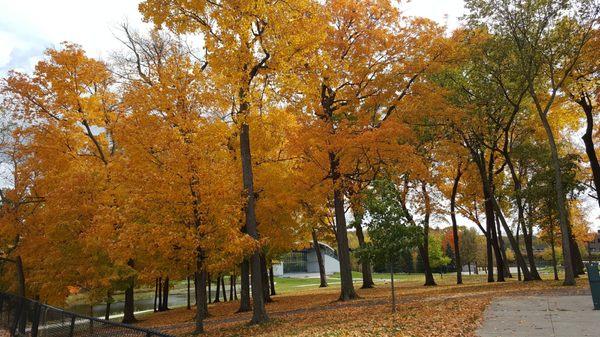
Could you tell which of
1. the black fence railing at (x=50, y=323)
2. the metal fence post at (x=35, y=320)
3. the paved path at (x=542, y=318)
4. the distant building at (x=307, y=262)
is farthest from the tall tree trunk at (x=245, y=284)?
the distant building at (x=307, y=262)

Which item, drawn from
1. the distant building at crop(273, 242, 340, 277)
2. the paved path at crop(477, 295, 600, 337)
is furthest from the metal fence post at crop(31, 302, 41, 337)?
the distant building at crop(273, 242, 340, 277)

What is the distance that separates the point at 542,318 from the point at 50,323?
1218 centimetres

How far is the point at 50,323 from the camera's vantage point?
1092 cm

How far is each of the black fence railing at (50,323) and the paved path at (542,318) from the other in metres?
6.91

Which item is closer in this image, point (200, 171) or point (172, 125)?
point (200, 171)

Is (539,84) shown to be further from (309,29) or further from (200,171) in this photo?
(200,171)

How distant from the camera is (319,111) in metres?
17.8

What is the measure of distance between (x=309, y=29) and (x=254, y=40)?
1670 millimetres

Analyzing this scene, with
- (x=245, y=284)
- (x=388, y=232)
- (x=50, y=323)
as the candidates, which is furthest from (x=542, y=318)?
(x=245, y=284)

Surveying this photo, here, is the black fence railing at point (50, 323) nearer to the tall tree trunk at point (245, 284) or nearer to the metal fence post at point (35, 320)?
the metal fence post at point (35, 320)

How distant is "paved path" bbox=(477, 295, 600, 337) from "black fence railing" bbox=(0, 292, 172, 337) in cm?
691

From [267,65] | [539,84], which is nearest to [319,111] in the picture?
[267,65]

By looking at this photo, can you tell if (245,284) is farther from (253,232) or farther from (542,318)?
(542,318)

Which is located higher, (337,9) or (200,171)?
(337,9)
